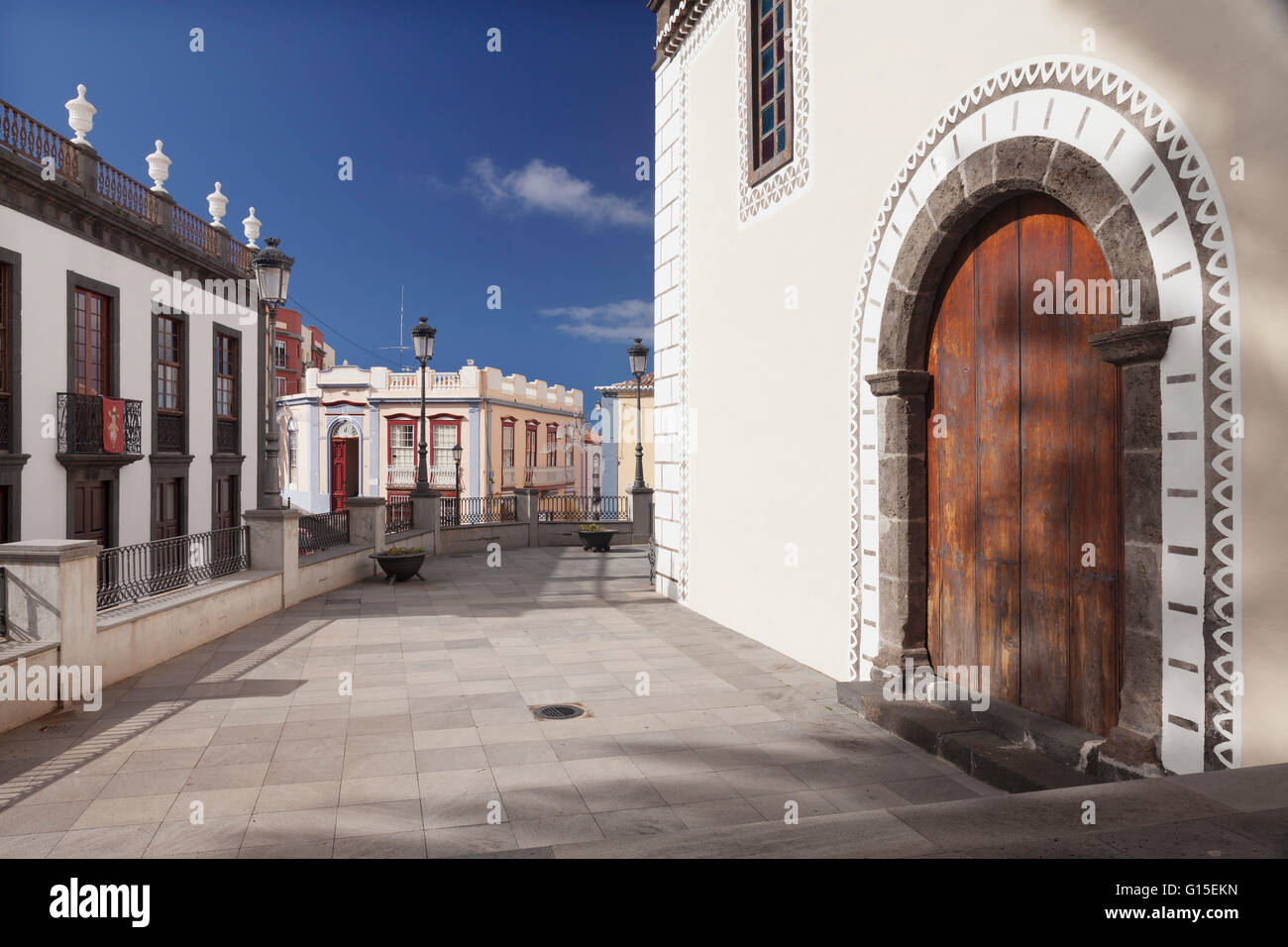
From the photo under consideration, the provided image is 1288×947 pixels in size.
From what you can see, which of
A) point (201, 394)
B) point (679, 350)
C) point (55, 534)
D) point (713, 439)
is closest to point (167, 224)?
point (201, 394)

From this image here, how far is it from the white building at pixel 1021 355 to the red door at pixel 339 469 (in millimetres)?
32539

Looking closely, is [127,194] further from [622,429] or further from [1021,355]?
[622,429]

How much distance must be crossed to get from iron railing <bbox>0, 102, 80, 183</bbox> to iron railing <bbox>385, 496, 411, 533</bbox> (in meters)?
8.85

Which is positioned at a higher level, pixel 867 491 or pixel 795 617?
pixel 867 491

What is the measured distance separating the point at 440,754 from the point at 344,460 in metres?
35.8

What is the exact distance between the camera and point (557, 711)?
6746 mm

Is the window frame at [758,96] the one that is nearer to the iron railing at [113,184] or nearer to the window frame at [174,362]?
the iron railing at [113,184]

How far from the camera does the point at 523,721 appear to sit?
21.3 feet

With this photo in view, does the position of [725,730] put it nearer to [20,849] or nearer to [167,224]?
[20,849]

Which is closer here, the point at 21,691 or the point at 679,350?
the point at 21,691

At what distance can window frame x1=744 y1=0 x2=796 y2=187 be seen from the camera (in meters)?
8.62

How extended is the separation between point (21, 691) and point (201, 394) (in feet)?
50.8

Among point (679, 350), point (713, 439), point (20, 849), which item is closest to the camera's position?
point (20, 849)

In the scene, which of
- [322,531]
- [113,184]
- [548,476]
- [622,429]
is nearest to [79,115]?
[113,184]
